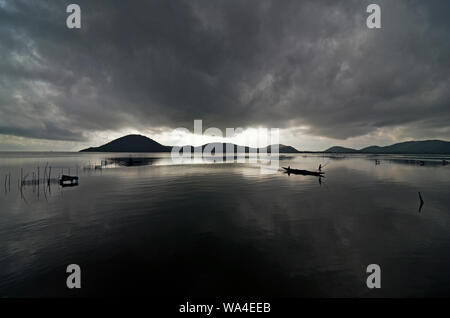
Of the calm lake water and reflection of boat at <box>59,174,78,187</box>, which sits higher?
reflection of boat at <box>59,174,78,187</box>

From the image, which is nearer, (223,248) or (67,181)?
(223,248)

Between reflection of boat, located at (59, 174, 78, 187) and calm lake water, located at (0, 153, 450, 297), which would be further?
reflection of boat, located at (59, 174, 78, 187)

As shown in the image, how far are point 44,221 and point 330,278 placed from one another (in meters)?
28.9

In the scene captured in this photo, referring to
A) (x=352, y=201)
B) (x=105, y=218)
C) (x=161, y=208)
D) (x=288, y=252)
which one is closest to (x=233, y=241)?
(x=288, y=252)

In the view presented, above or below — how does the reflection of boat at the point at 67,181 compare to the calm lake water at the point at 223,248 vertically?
above

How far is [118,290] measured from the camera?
977 centimetres

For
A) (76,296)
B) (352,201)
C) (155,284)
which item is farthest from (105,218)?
(352,201)

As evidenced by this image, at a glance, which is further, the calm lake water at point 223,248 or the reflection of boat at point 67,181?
the reflection of boat at point 67,181

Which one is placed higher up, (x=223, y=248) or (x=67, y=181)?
(x=67, y=181)
